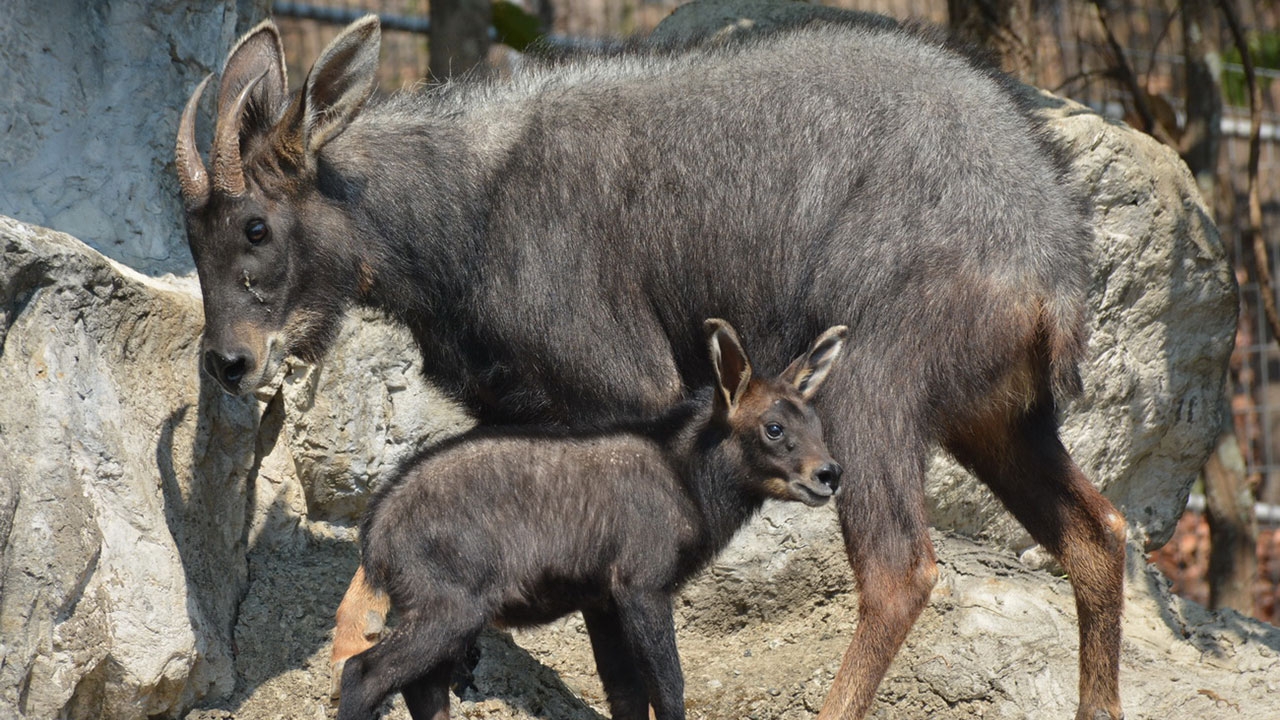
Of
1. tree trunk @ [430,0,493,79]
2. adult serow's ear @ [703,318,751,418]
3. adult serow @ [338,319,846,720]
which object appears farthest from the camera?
tree trunk @ [430,0,493,79]

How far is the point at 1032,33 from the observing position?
8.67 m

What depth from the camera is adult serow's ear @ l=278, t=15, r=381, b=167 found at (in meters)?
5.31

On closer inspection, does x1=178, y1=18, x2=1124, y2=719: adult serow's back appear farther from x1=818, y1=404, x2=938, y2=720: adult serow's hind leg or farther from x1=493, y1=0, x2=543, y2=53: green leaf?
x1=493, y1=0, x2=543, y2=53: green leaf

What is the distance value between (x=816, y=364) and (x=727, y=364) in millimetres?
324

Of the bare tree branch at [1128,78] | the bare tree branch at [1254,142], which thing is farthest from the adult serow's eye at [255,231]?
the bare tree branch at [1254,142]

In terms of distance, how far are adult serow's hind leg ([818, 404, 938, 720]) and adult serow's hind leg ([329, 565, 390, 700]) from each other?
1677 millimetres

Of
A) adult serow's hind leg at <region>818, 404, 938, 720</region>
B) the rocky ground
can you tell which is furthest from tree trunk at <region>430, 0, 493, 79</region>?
adult serow's hind leg at <region>818, 404, 938, 720</region>

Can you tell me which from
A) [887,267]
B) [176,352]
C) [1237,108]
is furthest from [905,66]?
[1237,108]

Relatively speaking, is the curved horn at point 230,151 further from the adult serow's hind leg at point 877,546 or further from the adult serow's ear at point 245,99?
the adult serow's hind leg at point 877,546

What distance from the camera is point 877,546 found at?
5312mm

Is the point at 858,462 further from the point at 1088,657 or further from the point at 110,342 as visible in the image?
the point at 110,342

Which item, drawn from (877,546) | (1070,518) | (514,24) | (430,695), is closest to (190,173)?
(430,695)

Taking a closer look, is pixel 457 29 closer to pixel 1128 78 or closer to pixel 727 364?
pixel 1128 78

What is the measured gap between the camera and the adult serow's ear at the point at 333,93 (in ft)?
17.4
